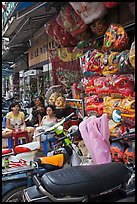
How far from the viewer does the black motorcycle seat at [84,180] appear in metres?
1.80

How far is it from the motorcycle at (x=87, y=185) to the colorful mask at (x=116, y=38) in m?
2.02

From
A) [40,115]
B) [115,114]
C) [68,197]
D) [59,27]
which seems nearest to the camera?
[68,197]

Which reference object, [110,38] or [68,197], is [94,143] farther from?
[110,38]

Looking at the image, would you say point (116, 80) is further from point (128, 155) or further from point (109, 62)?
point (128, 155)

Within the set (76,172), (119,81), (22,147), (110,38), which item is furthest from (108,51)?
(76,172)

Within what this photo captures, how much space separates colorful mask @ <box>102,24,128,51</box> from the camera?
354 cm

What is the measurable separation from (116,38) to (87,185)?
2.39 meters

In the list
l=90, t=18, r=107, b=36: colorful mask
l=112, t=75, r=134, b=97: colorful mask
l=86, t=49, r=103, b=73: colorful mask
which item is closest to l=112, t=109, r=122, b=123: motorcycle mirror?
l=112, t=75, r=134, b=97: colorful mask

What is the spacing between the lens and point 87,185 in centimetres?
182

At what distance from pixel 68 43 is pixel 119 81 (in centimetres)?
229

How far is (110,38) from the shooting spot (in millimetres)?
3699

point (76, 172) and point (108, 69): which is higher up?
Answer: point (108, 69)

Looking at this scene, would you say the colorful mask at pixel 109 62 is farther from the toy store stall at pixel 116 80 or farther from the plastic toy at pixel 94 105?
the plastic toy at pixel 94 105

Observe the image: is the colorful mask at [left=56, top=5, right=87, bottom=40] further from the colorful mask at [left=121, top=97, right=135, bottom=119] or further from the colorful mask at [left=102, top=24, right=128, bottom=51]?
the colorful mask at [left=121, top=97, right=135, bottom=119]
